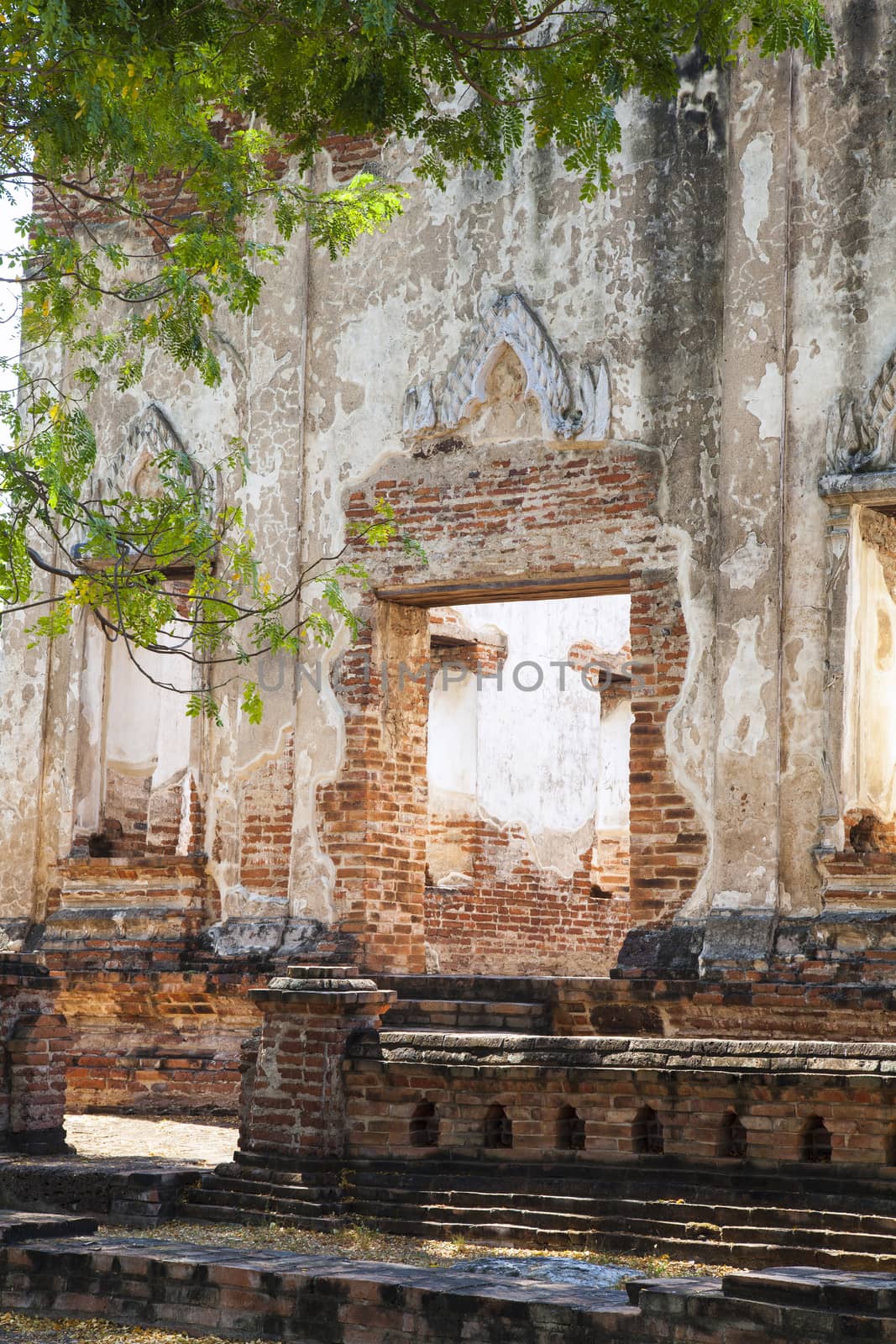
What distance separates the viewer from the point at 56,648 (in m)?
11.5

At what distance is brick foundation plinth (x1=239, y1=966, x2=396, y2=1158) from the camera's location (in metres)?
6.76

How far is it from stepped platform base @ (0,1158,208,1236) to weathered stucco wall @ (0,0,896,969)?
2.99 meters

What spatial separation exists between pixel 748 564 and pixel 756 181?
2.03 m

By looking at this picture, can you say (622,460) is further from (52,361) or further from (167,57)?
(52,361)

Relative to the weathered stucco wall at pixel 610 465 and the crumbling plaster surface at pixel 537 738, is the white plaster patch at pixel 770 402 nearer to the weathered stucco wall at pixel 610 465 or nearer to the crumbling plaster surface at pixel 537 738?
the weathered stucco wall at pixel 610 465

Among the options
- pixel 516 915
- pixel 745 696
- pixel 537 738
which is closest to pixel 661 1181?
pixel 745 696

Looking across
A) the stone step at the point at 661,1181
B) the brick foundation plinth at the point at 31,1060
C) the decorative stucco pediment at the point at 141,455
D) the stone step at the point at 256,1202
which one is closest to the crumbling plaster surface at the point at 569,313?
the decorative stucco pediment at the point at 141,455

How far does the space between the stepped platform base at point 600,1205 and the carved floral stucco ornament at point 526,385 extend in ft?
14.7

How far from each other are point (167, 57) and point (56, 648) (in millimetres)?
5587

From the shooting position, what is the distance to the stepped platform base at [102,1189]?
678 centimetres

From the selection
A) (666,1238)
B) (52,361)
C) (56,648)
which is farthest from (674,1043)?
(52,361)

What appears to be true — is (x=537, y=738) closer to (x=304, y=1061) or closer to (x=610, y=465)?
(x=610, y=465)

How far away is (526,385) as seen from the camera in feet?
32.2

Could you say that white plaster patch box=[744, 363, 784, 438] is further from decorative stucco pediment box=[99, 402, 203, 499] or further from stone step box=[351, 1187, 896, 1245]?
stone step box=[351, 1187, 896, 1245]
